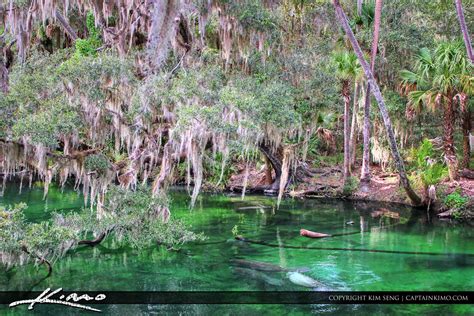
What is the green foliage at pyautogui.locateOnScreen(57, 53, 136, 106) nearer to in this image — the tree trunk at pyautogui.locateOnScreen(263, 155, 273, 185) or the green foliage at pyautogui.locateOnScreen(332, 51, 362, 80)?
the green foliage at pyautogui.locateOnScreen(332, 51, 362, 80)

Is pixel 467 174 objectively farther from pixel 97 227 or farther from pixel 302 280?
pixel 97 227

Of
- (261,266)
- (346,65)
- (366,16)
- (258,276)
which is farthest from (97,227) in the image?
(366,16)

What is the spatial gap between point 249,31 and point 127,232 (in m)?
5.27

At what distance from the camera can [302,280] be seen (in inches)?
339

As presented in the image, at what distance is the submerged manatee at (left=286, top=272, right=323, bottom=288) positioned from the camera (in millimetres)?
8414

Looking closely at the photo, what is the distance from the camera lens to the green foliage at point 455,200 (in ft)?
46.9

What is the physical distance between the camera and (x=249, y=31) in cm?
1142

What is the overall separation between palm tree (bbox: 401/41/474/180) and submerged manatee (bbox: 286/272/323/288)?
8.74 metres

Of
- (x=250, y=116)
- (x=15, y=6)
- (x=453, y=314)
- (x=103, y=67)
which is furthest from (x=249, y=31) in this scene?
(x=453, y=314)

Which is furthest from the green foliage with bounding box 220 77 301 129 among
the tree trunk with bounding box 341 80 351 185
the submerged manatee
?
the tree trunk with bounding box 341 80 351 185

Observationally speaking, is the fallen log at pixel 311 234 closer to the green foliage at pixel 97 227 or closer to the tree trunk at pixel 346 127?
the green foliage at pixel 97 227

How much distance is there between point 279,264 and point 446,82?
850cm

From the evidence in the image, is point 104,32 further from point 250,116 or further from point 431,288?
point 431,288

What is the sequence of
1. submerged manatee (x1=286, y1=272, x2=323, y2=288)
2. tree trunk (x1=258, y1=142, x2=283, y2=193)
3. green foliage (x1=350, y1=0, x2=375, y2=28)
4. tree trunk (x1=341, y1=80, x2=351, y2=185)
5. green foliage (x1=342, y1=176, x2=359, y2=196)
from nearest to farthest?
1. submerged manatee (x1=286, y1=272, x2=323, y2=288)
2. green foliage (x1=350, y1=0, x2=375, y2=28)
3. tree trunk (x1=258, y1=142, x2=283, y2=193)
4. tree trunk (x1=341, y1=80, x2=351, y2=185)
5. green foliage (x1=342, y1=176, x2=359, y2=196)
